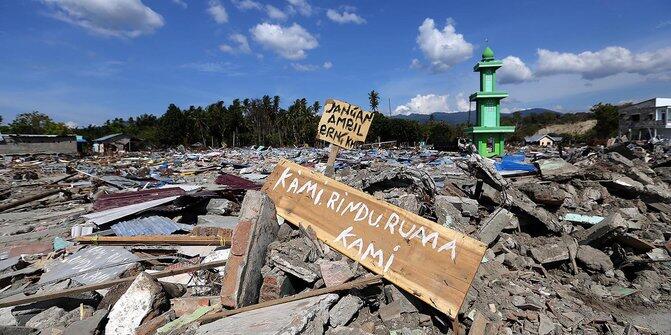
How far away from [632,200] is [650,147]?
936 centimetres

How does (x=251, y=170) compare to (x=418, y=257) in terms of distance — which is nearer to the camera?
(x=418, y=257)

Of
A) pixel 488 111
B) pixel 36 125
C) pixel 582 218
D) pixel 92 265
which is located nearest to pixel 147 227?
pixel 92 265

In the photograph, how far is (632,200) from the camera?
285 inches

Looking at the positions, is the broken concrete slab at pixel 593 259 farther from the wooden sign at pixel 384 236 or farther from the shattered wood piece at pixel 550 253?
the wooden sign at pixel 384 236

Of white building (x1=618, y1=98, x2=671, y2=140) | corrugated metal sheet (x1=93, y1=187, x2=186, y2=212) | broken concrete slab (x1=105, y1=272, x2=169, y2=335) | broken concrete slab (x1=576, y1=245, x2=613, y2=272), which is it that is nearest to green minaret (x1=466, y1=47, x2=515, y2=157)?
broken concrete slab (x1=576, y1=245, x2=613, y2=272)

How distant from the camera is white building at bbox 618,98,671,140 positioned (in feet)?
134

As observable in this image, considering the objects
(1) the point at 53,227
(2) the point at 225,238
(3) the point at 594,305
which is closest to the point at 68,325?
(2) the point at 225,238

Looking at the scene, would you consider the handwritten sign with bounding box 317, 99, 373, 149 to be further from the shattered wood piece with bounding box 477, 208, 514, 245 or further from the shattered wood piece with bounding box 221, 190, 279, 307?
the shattered wood piece with bounding box 477, 208, 514, 245

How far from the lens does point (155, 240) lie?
15.0ft

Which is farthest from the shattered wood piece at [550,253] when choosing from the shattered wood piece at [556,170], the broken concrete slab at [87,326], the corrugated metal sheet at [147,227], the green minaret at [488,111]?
the green minaret at [488,111]

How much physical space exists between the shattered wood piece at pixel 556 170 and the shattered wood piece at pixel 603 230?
2.13 m

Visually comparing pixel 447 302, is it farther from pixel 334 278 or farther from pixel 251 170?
pixel 251 170

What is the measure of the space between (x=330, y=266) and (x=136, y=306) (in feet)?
4.90

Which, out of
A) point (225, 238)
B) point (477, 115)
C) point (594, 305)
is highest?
point (477, 115)
